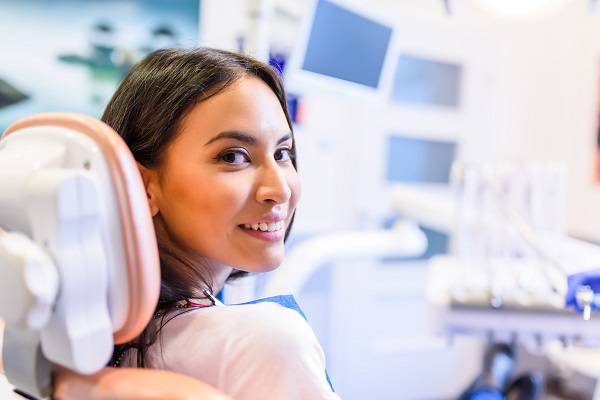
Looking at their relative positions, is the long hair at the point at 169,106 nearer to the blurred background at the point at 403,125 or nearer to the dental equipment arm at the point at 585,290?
the dental equipment arm at the point at 585,290

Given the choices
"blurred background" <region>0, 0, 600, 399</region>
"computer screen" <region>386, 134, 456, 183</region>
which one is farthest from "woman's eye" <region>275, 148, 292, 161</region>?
"computer screen" <region>386, 134, 456, 183</region>

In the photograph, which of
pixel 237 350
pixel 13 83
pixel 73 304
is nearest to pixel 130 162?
pixel 73 304

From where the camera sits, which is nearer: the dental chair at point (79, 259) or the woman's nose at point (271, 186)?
the dental chair at point (79, 259)

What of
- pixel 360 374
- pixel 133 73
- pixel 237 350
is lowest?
pixel 360 374

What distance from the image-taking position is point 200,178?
0.79 metres

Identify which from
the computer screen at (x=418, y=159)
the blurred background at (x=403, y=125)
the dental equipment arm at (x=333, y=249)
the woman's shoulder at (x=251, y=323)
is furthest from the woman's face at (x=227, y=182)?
the computer screen at (x=418, y=159)

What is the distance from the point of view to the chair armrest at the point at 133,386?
548mm

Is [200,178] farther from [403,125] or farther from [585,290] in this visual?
[403,125]

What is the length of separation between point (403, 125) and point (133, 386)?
2841 millimetres

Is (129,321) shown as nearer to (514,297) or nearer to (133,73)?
(133,73)

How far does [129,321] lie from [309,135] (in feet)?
7.97

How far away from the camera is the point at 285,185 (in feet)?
2.68

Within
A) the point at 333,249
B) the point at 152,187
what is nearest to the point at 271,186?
the point at 152,187

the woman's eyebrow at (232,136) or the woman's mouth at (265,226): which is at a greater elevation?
the woman's eyebrow at (232,136)
